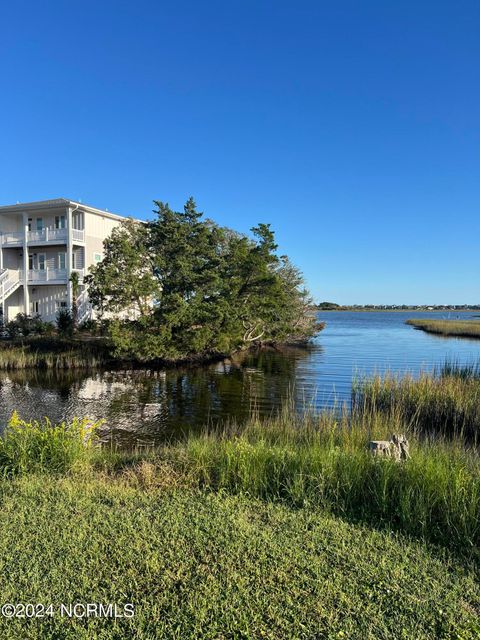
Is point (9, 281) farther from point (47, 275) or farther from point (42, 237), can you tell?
point (42, 237)

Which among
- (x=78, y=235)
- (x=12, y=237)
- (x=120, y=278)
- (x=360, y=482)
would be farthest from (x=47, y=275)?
(x=360, y=482)

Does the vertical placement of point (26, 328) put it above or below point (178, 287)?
below

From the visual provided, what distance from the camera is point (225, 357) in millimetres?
27656

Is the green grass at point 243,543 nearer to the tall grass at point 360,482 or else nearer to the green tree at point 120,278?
the tall grass at point 360,482

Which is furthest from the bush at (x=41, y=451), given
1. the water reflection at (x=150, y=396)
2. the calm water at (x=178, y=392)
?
the calm water at (x=178, y=392)

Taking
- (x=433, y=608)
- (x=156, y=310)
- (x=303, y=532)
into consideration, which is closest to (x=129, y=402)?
(x=156, y=310)

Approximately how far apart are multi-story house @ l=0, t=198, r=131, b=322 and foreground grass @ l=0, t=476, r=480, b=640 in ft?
86.9

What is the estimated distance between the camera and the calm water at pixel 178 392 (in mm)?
12875

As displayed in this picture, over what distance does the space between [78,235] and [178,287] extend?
35.9 ft

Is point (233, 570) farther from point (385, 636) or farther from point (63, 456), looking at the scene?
point (63, 456)

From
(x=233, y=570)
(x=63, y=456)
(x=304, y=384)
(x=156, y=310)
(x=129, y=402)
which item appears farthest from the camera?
(x=156, y=310)

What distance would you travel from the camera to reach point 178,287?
22609 mm

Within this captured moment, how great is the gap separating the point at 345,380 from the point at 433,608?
16.5m

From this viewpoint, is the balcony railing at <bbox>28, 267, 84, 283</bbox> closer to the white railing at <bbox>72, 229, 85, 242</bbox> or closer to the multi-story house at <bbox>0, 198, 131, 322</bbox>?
the multi-story house at <bbox>0, 198, 131, 322</bbox>
